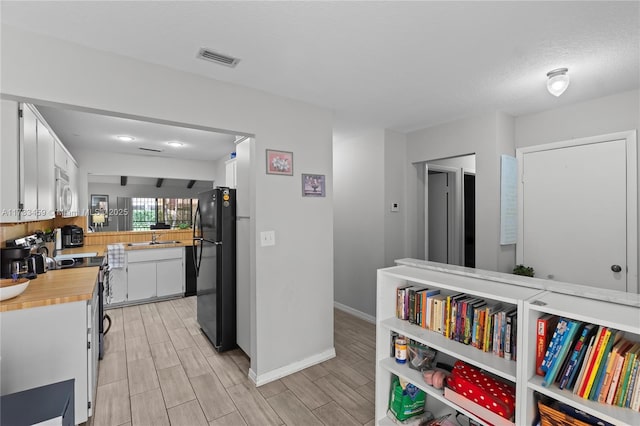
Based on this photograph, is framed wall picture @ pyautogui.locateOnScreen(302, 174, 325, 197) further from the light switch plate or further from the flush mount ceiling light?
the flush mount ceiling light

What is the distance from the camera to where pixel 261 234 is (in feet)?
8.48

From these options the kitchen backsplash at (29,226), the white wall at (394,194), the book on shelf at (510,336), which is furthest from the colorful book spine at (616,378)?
the kitchen backsplash at (29,226)

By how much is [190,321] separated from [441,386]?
3284 mm

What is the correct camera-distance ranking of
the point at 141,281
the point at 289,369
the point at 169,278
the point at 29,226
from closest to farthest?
the point at 289,369 → the point at 29,226 → the point at 141,281 → the point at 169,278

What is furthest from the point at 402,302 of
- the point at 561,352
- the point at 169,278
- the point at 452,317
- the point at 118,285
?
the point at 118,285

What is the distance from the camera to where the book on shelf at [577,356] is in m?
1.25

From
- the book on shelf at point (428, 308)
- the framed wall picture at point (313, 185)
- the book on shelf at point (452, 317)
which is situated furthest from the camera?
the framed wall picture at point (313, 185)

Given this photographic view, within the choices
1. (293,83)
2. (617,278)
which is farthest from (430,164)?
(293,83)

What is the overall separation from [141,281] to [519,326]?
488 centimetres

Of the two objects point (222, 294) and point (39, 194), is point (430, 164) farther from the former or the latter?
point (39, 194)

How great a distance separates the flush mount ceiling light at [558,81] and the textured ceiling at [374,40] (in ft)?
0.21

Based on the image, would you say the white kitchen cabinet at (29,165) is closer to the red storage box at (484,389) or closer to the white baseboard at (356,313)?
the red storage box at (484,389)

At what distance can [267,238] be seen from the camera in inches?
103

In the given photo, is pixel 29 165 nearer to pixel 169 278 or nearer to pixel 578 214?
pixel 169 278
